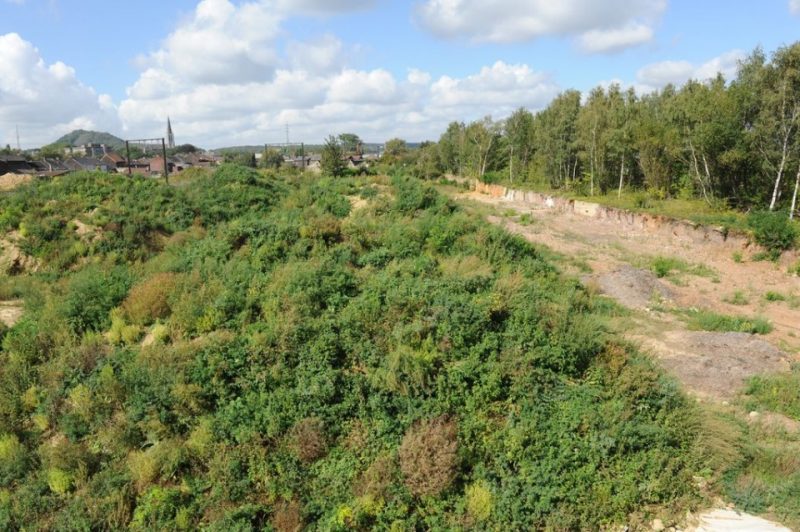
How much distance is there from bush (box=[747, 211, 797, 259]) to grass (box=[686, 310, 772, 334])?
23.3 ft

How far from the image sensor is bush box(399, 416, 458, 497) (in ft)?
19.1

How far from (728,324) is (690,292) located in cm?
328

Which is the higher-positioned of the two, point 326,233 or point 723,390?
point 326,233

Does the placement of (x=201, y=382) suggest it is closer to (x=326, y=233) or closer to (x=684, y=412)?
(x=326, y=233)

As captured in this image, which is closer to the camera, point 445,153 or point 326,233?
point 326,233

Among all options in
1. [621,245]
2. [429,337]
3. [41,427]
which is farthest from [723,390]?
[621,245]

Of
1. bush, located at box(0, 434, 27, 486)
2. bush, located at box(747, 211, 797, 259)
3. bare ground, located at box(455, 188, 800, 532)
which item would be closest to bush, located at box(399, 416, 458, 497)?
bare ground, located at box(455, 188, 800, 532)

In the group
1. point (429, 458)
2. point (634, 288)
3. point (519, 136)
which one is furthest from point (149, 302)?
point (519, 136)

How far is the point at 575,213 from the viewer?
30.6m

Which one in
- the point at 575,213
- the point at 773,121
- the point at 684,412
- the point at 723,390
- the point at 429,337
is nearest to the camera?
the point at 684,412

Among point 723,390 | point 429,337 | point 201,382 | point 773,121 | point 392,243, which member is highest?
point 773,121

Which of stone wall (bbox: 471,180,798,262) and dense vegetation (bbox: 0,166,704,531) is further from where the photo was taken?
stone wall (bbox: 471,180,798,262)

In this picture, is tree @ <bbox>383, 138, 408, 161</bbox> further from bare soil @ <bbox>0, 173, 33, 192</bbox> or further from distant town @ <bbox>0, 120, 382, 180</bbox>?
bare soil @ <bbox>0, 173, 33, 192</bbox>

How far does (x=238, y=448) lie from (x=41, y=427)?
314 cm
